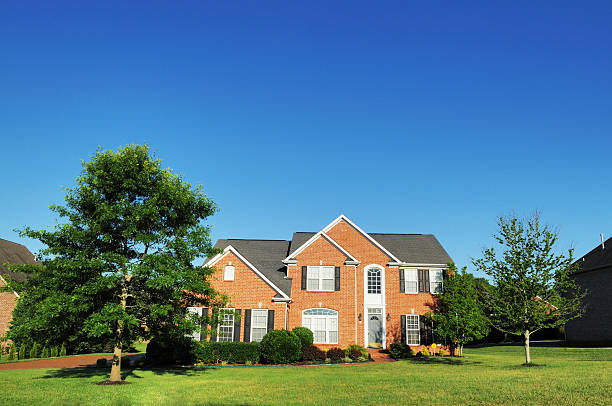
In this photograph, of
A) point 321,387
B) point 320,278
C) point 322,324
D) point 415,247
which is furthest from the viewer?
point 415,247

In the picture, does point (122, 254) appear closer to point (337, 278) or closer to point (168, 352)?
point (168, 352)

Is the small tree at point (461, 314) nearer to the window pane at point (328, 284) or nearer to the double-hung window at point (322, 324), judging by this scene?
the double-hung window at point (322, 324)

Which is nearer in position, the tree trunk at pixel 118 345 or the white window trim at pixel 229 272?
the tree trunk at pixel 118 345

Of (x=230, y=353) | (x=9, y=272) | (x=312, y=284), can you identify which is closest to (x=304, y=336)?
(x=230, y=353)

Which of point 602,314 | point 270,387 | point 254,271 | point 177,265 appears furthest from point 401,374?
point 602,314

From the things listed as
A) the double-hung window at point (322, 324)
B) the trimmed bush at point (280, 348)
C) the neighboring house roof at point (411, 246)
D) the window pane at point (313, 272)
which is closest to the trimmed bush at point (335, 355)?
the trimmed bush at point (280, 348)

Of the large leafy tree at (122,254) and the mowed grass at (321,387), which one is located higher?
the large leafy tree at (122,254)

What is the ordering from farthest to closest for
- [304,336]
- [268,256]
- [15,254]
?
[15,254], [268,256], [304,336]

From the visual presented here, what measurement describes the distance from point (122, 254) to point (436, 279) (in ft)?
73.2

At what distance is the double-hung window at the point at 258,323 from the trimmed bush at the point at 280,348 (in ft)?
9.06

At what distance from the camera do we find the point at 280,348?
980 inches

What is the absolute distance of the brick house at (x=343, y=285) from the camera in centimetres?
2930

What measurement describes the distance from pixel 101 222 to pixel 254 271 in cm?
1374

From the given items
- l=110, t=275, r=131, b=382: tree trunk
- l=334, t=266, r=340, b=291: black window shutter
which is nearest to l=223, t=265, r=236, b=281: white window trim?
l=334, t=266, r=340, b=291: black window shutter
